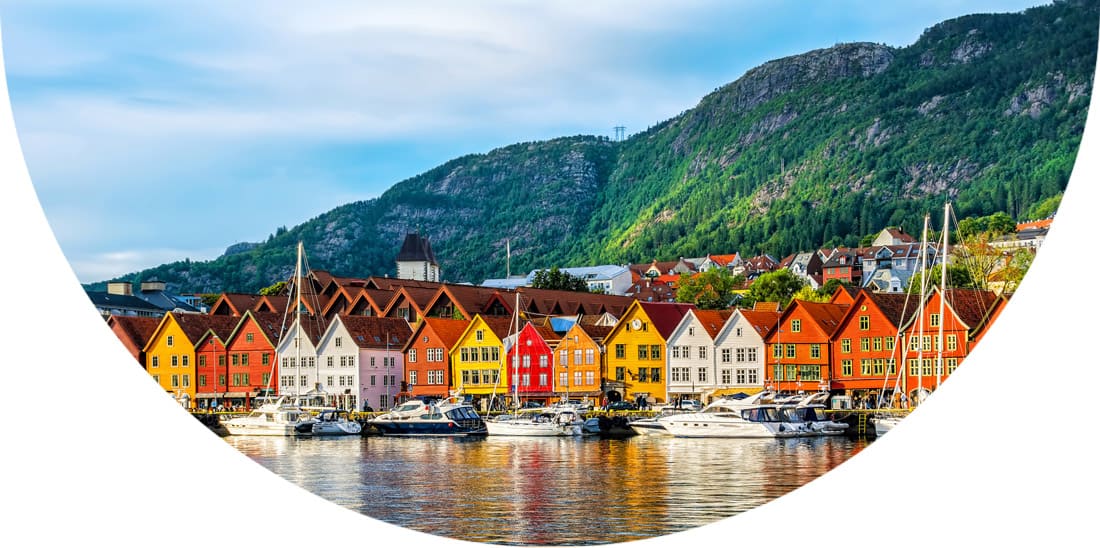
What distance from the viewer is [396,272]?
70562mm

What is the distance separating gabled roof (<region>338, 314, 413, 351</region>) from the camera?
37.1 meters

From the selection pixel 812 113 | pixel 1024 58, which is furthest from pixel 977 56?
pixel 812 113

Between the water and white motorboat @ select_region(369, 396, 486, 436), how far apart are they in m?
1.55

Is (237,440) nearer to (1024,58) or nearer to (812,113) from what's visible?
(1024,58)

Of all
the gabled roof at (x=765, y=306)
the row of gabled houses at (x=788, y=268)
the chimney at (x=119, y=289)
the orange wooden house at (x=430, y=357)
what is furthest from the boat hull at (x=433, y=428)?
the row of gabled houses at (x=788, y=268)

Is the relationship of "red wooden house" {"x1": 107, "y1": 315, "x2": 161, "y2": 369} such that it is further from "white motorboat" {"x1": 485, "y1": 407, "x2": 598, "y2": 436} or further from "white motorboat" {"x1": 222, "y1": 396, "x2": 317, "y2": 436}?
"white motorboat" {"x1": 485, "y1": 407, "x2": 598, "y2": 436}

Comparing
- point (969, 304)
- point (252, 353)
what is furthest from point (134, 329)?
point (969, 304)

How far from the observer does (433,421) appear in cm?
3044

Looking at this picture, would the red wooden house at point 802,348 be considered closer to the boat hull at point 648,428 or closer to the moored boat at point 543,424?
the boat hull at point 648,428

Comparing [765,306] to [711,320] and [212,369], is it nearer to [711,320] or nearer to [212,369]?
[711,320]

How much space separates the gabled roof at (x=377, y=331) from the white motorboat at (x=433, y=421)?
5.78 meters

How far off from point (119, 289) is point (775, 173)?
5966 cm

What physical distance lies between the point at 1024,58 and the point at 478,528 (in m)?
14.5

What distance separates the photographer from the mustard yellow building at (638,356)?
34906mm
